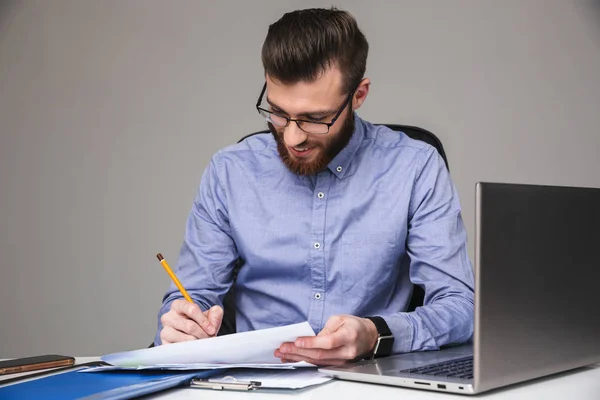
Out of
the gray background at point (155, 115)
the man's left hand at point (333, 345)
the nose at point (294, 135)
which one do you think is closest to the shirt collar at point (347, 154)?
the nose at point (294, 135)

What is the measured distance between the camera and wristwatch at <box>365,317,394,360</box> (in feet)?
4.07

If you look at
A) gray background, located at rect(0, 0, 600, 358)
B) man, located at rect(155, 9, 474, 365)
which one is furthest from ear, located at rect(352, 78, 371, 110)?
gray background, located at rect(0, 0, 600, 358)

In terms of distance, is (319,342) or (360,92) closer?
(319,342)

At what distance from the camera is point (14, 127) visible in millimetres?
3279

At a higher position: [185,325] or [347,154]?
[347,154]

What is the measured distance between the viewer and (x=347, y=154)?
67.2 inches

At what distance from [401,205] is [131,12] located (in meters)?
1.94

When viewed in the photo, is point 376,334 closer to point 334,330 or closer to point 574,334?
point 334,330

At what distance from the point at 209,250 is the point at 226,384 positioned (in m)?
0.73

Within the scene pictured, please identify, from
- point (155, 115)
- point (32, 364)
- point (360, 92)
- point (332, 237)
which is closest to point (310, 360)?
point (32, 364)

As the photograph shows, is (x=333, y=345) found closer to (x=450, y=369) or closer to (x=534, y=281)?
(x=450, y=369)

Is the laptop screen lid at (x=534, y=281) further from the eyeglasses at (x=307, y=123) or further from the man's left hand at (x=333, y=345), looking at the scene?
the eyeglasses at (x=307, y=123)

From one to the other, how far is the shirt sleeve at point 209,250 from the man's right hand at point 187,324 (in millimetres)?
319

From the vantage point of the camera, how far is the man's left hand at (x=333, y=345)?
108 cm
